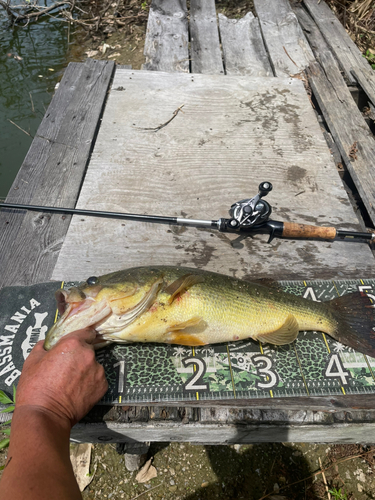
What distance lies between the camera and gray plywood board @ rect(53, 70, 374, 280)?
3.22 metres

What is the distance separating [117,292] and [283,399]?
144cm

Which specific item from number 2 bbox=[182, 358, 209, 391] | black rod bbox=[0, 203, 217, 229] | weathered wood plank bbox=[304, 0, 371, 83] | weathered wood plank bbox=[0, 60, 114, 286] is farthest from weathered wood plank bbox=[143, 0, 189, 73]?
number 2 bbox=[182, 358, 209, 391]

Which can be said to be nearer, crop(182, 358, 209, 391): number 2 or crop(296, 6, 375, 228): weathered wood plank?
crop(182, 358, 209, 391): number 2

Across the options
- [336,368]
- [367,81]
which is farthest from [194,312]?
[367,81]

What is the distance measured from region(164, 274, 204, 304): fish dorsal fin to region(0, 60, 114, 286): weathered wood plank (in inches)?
55.4

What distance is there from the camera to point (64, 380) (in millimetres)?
1938

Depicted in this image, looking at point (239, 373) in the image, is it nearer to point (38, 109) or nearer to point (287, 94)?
point (287, 94)

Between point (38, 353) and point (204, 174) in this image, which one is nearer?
point (38, 353)

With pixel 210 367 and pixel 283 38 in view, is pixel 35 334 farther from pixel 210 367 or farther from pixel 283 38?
pixel 283 38

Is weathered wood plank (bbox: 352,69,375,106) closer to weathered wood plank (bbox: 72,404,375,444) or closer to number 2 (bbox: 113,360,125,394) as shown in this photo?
weathered wood plank (bbox: 72,404,375,444)

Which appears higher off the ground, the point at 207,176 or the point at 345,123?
the point at 345,123

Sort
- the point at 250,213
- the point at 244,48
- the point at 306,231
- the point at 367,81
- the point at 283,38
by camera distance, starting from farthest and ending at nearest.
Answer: the point at 283,38 → the point at 244,48 → the point at 367,81 → the point at 306,231 → the point at 250,213

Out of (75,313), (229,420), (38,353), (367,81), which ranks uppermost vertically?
(367,81)

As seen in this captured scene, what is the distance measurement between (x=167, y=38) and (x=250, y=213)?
481 centimetres
